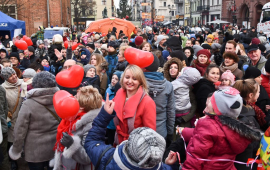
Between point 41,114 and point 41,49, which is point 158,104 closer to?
point 41,114

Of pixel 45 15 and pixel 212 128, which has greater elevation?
pixel 45 15

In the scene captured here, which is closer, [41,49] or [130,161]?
[130,161]

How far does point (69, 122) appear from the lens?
332 centimetres

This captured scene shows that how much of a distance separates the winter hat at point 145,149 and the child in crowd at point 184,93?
245 cm

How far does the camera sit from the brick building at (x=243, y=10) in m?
42.8

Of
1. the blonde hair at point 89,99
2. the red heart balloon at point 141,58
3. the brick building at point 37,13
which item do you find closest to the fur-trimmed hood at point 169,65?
the red heart balloon at point 141,58

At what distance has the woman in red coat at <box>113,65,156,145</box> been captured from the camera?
3107mm

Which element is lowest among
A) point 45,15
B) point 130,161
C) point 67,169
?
point 67,169

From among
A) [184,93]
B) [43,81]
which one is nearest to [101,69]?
[184,93]

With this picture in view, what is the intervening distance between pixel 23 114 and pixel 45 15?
31464 mm

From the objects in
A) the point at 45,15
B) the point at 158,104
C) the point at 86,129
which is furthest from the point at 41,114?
the point at 45,15

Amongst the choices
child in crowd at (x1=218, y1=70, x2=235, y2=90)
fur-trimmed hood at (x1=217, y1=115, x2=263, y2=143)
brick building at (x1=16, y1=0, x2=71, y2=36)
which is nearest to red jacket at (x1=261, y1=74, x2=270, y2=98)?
child in crowd at (x1=218, y1=70, x2=235, y2=90)

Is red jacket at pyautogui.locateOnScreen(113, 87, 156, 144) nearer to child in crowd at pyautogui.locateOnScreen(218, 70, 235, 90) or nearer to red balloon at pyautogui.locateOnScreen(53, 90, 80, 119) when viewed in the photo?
red balloon at pyautogui.locateOnScreen(53, 90, 80, 119)

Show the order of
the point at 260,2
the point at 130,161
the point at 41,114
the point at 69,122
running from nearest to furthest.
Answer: the point at 130,161, the point at 69,122, the point at 41,114, the point at 260,2
